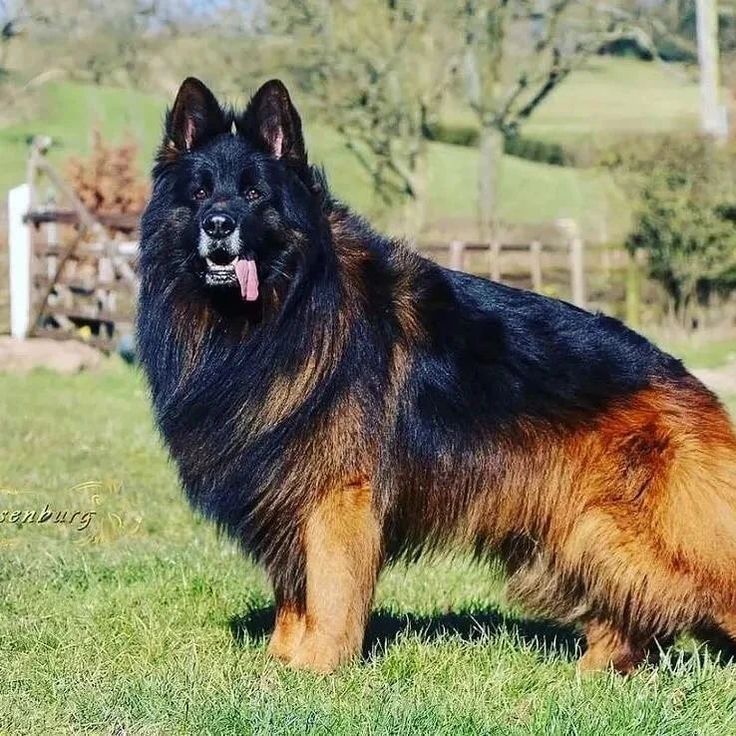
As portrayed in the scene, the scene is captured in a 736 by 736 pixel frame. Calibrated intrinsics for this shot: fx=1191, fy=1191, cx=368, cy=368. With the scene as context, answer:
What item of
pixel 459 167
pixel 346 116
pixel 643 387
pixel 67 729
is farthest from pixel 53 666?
pixel 459 167

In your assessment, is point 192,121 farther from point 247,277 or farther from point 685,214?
point 685,214

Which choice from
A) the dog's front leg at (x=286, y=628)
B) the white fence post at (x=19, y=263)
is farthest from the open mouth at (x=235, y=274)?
the white fence post at (x=19, y=263)

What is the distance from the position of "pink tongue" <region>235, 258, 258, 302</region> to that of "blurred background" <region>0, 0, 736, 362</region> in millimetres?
11737

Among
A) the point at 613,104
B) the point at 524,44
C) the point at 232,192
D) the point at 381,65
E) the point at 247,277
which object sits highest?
the point at 613,104

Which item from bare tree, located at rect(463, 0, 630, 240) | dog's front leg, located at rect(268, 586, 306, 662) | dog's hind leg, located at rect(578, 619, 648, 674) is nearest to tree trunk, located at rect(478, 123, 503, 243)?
bare tree, located at rect(463, 0, 630, 240)

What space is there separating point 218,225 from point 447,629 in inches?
94.0

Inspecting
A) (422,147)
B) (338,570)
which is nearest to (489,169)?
(422,147)

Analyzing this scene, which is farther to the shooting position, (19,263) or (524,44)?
(524,44)

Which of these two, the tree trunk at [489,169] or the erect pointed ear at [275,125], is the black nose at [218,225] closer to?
the erect pointed ear at [275,125]

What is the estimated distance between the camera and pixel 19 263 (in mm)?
19391

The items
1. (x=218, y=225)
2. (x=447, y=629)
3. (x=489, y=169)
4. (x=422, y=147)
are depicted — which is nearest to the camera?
(x=218, y=225)

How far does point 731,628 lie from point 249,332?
2338 millimetres

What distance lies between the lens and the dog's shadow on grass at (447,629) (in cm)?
548

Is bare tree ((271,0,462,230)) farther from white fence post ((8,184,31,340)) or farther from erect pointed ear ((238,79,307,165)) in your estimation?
erect pointed ear ((238,79,307,165))
